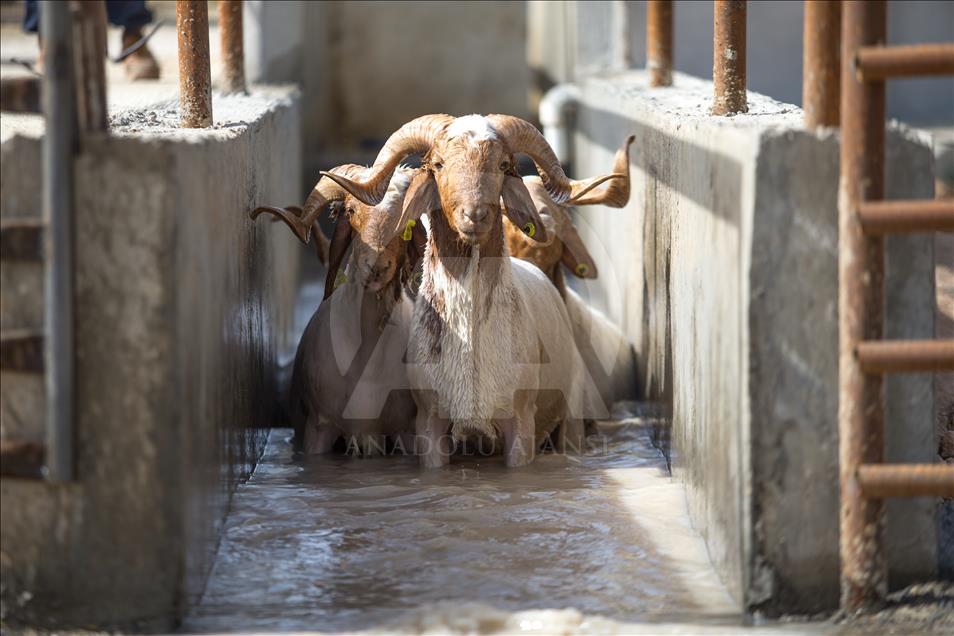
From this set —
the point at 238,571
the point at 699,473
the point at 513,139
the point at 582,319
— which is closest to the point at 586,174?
the point at 582,319

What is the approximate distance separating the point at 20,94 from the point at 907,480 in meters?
3.03

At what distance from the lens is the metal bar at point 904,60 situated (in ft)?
14.3

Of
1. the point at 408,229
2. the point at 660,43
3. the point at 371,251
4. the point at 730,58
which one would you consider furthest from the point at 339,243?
the point at 660,43

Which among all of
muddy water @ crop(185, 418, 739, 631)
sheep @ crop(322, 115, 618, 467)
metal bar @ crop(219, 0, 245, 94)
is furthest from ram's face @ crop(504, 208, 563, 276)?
metal bar @ crop(219, 0, 245, 94)

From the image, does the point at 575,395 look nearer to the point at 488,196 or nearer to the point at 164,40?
the point at 488,196

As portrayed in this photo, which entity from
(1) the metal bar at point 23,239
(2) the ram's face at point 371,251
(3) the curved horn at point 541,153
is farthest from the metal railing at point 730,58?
(1) the metal bar at point 23,239

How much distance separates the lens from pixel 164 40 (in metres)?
14.3

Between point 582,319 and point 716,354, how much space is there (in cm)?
289

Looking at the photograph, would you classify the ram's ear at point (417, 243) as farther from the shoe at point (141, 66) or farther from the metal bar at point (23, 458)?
the shoe at point (141, 66)

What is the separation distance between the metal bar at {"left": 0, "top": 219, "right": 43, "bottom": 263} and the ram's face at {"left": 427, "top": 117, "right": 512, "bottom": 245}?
2.13m

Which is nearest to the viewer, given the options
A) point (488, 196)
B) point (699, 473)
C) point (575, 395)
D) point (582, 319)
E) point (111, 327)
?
point (111, 327)

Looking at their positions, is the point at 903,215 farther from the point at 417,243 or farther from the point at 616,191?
the point at 417,243

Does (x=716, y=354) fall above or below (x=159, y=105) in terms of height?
below

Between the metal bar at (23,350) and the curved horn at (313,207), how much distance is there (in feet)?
7.68
